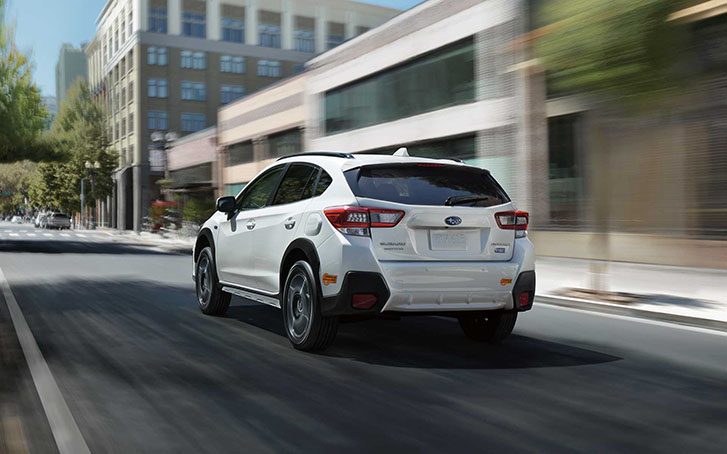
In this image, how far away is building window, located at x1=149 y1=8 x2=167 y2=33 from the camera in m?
60.0

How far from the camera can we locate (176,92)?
60969 mm

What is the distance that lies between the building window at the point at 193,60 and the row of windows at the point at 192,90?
1.33 m

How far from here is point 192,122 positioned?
2438 inches

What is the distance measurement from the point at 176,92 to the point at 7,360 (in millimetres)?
57384

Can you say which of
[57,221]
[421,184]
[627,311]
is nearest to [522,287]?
[421,184]

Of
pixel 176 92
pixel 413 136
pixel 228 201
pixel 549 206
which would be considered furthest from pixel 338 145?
pixel 176 92

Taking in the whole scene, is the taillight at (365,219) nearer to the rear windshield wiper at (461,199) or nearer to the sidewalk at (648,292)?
the rear windshield wiper at (461,199)

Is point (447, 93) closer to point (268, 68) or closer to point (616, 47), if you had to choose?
point (616, 47)

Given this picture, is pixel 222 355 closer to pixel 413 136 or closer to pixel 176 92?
pixel 413 136

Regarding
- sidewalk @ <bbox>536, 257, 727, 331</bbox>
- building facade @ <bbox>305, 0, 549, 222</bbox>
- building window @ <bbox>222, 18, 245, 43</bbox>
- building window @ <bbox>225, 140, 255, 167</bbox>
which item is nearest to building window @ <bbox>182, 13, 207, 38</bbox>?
building window @ <bbox>222, 18, 245, 43</bbox>

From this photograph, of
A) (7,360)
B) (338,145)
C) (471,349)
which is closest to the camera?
(7,360)

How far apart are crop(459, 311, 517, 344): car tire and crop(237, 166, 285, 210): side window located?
7.47 ft

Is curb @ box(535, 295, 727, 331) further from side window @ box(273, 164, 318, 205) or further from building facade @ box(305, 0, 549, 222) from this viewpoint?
building facade @ box(305, 0, 549, 222)

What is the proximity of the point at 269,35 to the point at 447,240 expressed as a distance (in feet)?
196
